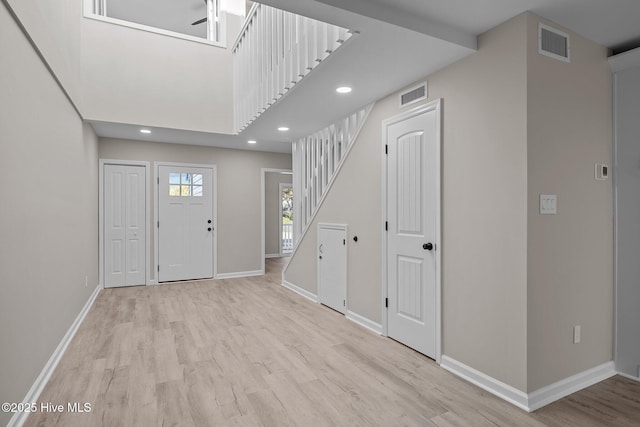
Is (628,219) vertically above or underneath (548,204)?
underneath

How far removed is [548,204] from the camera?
88.8 inches

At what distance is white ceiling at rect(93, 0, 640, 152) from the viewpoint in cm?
204

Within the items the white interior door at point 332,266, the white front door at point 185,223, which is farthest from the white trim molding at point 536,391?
the white front door at point 185,223

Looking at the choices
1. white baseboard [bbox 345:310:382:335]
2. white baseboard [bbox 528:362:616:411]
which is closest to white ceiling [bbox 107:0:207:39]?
white baseboard [bbox 345:310:382:335]

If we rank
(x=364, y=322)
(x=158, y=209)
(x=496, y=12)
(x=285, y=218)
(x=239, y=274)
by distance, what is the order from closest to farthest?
(x=496, y=12) < (x=364, y=322) < (x=158, y=209) < (x=239, y=274) < (x=285, y=218)

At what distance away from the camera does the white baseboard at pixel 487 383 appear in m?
2.17

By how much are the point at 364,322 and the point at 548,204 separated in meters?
2.16

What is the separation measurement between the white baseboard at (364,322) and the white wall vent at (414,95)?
85.6 inches

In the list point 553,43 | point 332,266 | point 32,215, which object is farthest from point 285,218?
point 553,43

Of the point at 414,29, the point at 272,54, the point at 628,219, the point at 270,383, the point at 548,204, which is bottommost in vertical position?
the point at 270,383

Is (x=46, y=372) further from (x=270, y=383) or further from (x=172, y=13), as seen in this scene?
(x=172, y=13)

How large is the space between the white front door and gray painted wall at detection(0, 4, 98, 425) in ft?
7.24

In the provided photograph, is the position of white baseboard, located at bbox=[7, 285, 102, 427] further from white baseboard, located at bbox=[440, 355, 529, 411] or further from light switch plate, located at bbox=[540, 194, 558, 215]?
light switch plate, located at bbox=[540, 194, 558, 215]

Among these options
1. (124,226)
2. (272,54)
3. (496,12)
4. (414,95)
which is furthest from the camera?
(124,226)
